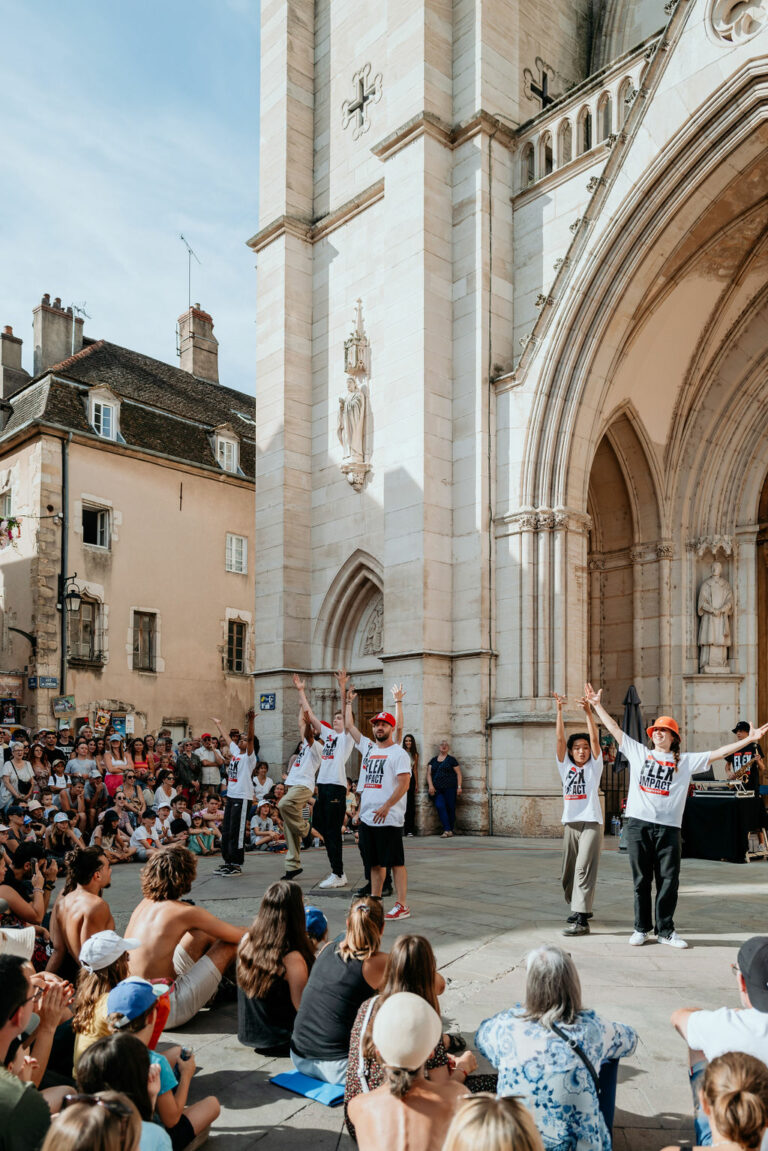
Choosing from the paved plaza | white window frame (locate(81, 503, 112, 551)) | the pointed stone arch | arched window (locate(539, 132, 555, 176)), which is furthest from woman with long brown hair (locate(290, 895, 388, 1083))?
white window frame (locate(81, 503, 112, 551))

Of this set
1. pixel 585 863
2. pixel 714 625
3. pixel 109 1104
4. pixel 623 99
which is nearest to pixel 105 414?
pixel 623 99

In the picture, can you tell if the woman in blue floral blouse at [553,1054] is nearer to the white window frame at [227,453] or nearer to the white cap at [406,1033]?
the white cap at [406,1033]

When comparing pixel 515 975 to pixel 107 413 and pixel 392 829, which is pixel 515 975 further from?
pixel 107 413

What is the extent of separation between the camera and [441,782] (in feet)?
44.2

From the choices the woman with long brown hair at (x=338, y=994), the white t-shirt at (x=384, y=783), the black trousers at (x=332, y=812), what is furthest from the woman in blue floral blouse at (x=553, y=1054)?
the black trousers at (x=332, y=812)

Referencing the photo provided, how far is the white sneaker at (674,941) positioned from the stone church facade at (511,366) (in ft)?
21.5

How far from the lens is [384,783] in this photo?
24.5ft

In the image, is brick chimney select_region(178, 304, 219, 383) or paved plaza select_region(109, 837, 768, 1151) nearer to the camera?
paved plaza select_region(109, 837, 768, 1151)

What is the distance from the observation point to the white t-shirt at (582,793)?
6.90m

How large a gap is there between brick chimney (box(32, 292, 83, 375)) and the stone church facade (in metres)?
10.3

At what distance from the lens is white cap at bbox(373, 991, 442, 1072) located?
2596 millimetres

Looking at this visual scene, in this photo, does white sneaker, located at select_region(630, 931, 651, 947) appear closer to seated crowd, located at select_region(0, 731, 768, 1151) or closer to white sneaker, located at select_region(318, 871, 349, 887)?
seated crowd, located at select_region(0, 731, 768, 1151)

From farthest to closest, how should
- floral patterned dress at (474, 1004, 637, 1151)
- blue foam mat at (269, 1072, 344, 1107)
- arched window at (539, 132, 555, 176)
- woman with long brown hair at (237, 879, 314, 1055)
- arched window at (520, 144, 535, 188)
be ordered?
1. arched window at (520, 144, 535, 188)
2. arched window at (539, 132, 555, 176)
3. woman with long brown hair at (237, 879, 314, 1055)
4. blue foam mat at (269, 1072, 344, 1107)
5. floral patterned dress at (474, 1004, 637, 1151)

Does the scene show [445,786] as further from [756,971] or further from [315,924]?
[756,971]
